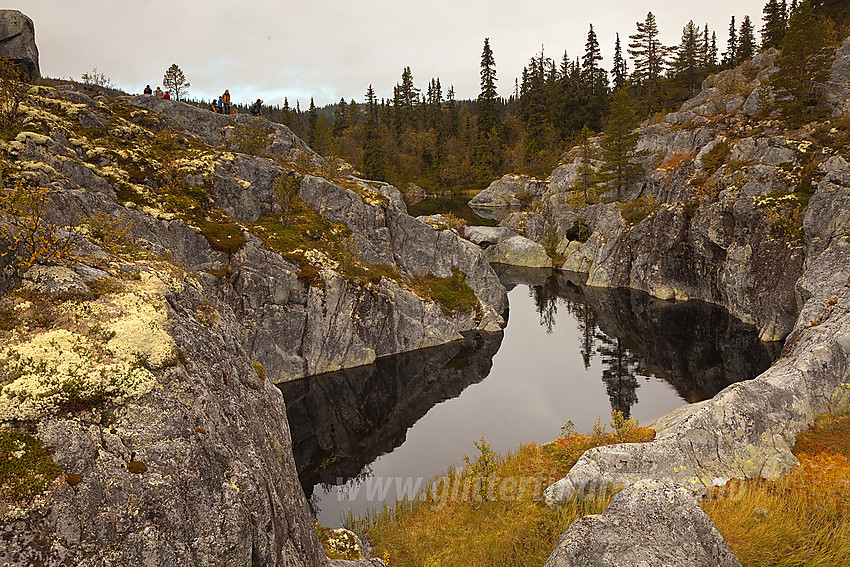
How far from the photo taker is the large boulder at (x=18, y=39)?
1524 inches

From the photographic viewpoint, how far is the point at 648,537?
9281mm

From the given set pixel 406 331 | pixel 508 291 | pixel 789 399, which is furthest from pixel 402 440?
pixel 508 291

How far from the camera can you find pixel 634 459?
52.9ft

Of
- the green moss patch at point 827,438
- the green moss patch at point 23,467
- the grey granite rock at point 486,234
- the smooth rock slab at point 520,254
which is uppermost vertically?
the grey granite rock at point 486,234

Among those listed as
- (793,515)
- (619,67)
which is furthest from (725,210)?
(619,67)

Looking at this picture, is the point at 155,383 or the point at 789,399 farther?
the point at 789,399

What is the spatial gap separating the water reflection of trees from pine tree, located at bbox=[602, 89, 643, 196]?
23.9m

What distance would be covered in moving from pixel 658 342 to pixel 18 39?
60.9m

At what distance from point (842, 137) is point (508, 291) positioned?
121 ft

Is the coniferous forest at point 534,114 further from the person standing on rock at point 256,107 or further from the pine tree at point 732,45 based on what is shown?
the person standing on rock at point 256,107

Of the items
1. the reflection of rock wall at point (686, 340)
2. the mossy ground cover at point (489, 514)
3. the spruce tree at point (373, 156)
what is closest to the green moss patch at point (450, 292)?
the reflection of rock wall at point (686, 340)

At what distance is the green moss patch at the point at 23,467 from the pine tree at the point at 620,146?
78314mm

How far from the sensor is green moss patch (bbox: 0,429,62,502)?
658 cm

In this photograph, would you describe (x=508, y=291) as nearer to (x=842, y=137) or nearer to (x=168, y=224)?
(x=842, y=137)
